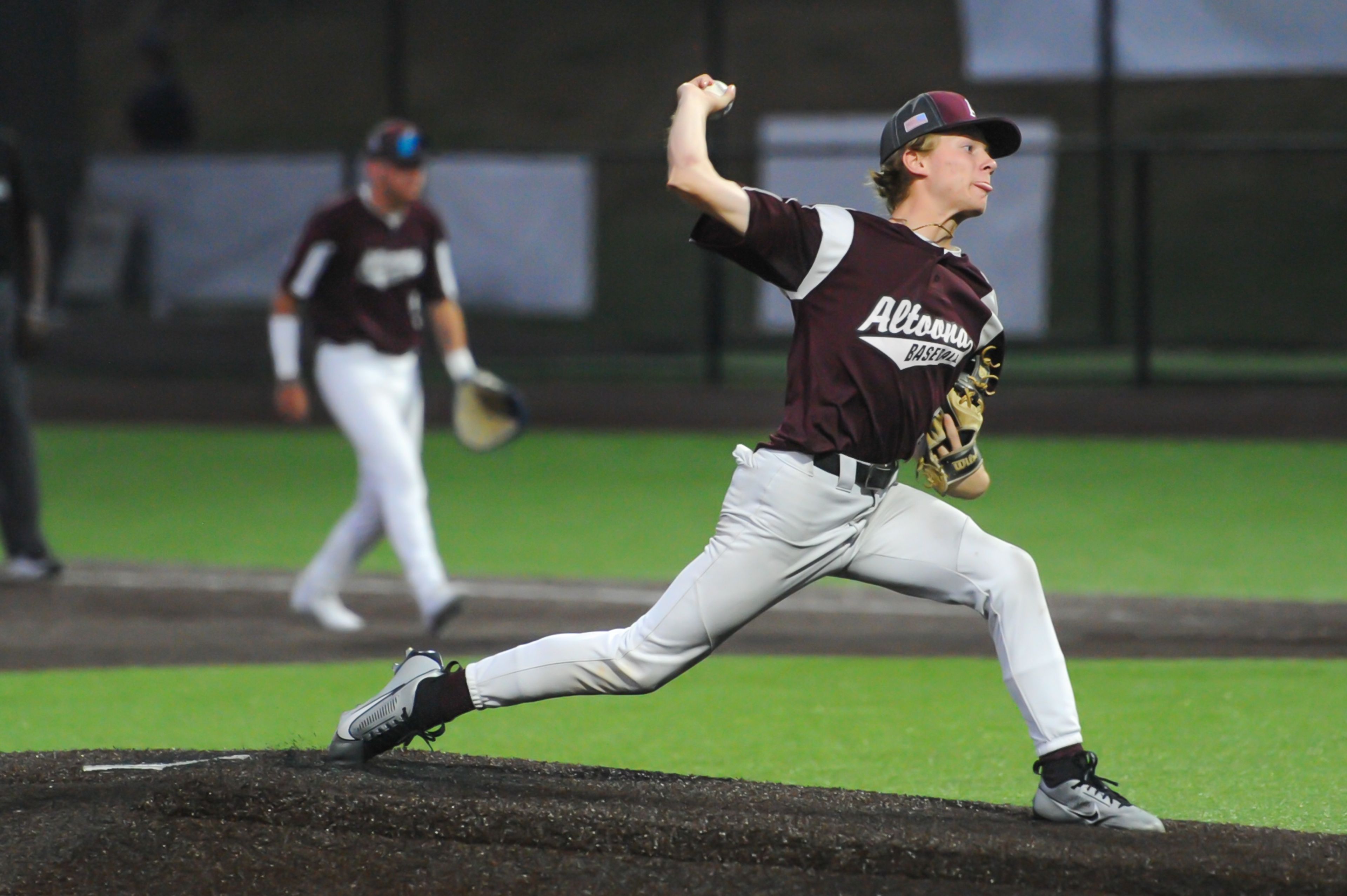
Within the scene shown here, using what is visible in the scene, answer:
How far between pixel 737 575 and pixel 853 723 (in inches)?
79.7

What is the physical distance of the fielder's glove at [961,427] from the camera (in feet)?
15.9

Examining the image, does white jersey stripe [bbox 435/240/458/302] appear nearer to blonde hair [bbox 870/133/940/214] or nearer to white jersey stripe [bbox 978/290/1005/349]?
blonde hair [bbox 870/133/940/214]

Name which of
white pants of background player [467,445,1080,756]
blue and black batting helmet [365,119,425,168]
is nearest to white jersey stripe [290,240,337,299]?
blue and black batting helmet [365,119,425,168]

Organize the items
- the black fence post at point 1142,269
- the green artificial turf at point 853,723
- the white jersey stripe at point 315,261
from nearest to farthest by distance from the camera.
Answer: the green artificial turf at point 853,723, the white jersey stripe at point 315,261, the black fence post at point 1142,269

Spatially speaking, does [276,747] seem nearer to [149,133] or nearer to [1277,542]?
[1277,542]

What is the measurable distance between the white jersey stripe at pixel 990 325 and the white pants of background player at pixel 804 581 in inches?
17.4

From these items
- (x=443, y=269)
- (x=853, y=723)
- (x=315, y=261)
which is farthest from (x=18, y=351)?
(x=853, y=723)

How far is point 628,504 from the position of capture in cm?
1245

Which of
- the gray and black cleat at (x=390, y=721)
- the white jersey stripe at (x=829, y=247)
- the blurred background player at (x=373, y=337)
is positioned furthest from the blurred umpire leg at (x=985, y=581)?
the blurred background player at (x=373, y=337)

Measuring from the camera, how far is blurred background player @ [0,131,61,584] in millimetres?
9602

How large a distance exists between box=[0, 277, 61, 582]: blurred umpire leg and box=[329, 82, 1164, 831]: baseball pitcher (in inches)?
221

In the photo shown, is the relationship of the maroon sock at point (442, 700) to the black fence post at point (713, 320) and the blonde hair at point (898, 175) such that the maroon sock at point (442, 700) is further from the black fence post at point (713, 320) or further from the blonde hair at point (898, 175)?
the black fence post at point (713, 320)

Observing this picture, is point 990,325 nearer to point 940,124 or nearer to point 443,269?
point 940,124

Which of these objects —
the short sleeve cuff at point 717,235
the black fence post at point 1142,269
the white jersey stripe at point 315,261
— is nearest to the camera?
the short sleeve cuff at point 717,235
